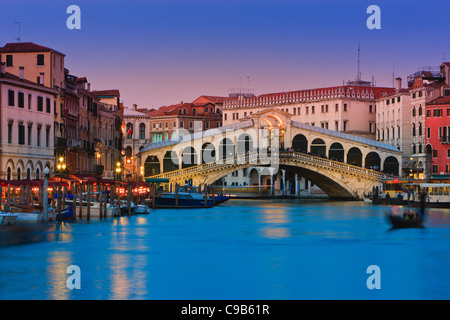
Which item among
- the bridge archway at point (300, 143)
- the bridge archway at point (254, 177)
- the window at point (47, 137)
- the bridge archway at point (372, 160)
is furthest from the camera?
the bridge archway at point (254, 177)

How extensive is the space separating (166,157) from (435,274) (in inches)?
1513

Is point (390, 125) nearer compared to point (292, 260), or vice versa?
point (292, 260)

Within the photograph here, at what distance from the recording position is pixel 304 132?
58906 mm

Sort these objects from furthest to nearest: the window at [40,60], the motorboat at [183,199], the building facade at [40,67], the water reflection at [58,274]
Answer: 1. the motorboat at [183,199]
2. the window at [40,60]
3. the building facade at [40,67]
4. the water reflection at [58,274]

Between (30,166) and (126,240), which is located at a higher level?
(30,166)

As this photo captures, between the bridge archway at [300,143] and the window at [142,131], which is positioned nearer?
the bridge archway at [300,143]

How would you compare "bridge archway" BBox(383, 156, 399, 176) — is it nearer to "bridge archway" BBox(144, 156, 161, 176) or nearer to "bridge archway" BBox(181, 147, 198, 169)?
"bridge archway" BBox(181, 147, 198, 169)

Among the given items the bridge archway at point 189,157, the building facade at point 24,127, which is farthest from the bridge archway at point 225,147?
the building facade at point 24,127

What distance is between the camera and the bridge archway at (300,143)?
5916 centimetres

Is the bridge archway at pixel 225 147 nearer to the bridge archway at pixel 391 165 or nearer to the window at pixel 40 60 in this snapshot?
the bridge archway at pixel 391 165

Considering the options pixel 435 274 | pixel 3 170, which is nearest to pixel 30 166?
pixel 3 170

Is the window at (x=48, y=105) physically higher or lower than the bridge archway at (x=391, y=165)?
higher
